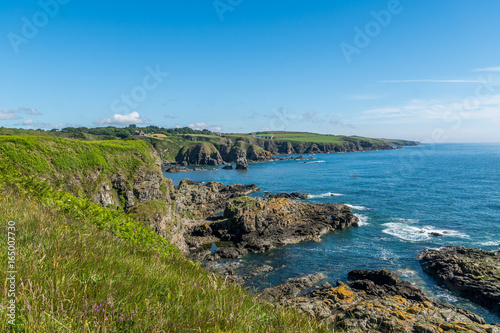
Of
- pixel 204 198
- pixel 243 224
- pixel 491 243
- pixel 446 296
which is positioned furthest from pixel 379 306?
pixel 204 198

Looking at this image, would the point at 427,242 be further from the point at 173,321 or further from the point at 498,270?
the point at 173,321

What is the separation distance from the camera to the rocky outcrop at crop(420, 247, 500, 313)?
24.6 meters

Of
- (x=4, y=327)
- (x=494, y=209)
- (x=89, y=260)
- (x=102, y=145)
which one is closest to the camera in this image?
(x=4, y=327)

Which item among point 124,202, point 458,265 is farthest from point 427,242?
point 124,202

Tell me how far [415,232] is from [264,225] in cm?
2493

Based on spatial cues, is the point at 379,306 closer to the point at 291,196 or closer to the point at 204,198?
the point at 291,196

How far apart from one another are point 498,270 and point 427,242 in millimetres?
11414

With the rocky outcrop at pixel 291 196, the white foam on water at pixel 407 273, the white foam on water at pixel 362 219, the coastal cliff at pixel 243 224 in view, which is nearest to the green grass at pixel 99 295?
the coastal cliff at pixel 243 224

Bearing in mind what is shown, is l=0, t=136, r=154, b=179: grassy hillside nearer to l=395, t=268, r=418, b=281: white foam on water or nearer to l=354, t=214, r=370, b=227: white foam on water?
l=395, t=268, r=418, b=281: white foam on water

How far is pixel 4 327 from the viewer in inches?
95.0

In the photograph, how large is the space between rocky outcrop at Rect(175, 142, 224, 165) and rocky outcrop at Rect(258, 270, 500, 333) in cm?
14227

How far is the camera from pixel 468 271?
28234 millimetres

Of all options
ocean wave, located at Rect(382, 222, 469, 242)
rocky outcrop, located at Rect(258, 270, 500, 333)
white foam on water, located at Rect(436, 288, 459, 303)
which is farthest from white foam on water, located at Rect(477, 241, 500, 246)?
rocky outcrop, located at Rect(258, 270, 500, 333)

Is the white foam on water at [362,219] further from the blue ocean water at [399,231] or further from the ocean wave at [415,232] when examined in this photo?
the ocean wave at [415,232]
